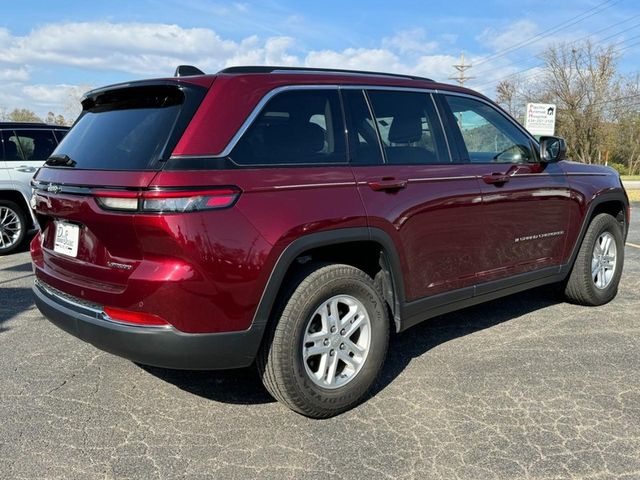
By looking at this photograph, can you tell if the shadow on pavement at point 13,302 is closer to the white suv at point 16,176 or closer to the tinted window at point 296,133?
the white suv at point 16,176

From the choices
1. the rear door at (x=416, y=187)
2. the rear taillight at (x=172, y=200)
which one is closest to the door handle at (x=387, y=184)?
the rear door at (x=416, y=187)

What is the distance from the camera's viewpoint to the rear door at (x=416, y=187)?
10.8 feet

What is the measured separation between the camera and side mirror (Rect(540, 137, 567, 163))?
14.4 ft

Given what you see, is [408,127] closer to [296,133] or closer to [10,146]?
[296,133]

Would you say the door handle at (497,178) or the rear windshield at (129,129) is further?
the door handle at (497,178)

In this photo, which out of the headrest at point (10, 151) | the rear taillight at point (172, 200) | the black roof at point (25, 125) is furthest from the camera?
the black roof at point (25, 125)

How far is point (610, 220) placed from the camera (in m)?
5.13

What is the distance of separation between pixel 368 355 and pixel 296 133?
1331mm

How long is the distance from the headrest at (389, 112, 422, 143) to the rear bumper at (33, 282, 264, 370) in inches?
60.7

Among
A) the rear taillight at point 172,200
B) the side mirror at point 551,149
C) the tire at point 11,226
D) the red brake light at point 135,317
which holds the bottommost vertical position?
→ the tire at point 11,226

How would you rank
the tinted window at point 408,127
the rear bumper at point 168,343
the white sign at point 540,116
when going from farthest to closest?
the white sign at point 540,116 → the tinted window at point 408,127 → the rear bumper at point 168,343

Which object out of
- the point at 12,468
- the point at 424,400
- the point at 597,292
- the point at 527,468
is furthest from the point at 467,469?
the point at 597,292

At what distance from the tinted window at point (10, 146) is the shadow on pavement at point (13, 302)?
9.53 feet

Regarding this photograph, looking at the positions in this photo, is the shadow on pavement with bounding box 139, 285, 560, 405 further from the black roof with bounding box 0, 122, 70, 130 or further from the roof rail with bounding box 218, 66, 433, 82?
the black roof with bounding box 0, 122, 70, 130
